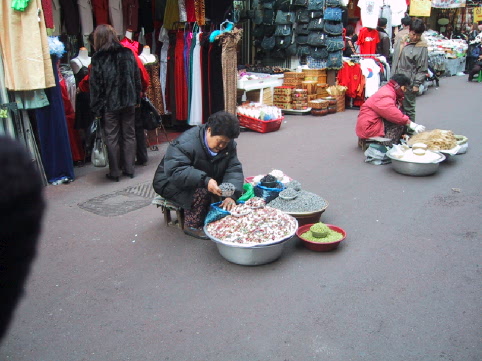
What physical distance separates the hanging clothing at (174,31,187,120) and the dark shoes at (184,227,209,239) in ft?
14.9

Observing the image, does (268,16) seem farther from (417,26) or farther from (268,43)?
(417,26)

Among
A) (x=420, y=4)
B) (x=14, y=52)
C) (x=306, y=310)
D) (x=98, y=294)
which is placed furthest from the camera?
(x=420, y=4)

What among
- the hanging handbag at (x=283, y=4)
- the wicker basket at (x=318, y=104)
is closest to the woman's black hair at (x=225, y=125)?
the wicker basket at (x=318, y=104)

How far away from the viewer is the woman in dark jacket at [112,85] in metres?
5.79

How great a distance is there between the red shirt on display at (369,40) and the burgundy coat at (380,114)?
240 inches

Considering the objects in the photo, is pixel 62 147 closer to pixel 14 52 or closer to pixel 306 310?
pixel 14 52

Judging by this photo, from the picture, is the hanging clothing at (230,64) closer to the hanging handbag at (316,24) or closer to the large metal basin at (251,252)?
the hanging handbag at (316,24)

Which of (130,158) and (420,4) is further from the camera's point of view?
(420,4)

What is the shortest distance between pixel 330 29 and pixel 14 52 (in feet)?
25.4

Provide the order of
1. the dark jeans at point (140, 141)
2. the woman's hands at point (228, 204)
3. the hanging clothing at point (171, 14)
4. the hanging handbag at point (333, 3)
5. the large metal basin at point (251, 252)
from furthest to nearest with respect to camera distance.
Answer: the hanging handbag at point (333, 3), the hanging clothing at point (171, 14), the dark jeans at point (140, 141), the woman's hands at point (228, 204), the large metal basin at point (251, 252)

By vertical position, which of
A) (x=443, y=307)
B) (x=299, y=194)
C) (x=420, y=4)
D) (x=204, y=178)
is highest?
(x=420, y=4)

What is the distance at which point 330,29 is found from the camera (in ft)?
36.3

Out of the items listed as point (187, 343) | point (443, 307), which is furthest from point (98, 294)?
point (443, 307)

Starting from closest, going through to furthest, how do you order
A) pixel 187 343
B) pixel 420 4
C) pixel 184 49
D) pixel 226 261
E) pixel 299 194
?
pixel 187 343 < pixel 226 261 < pixel 299 194 < pixel 184 49 < pixel 420 4
